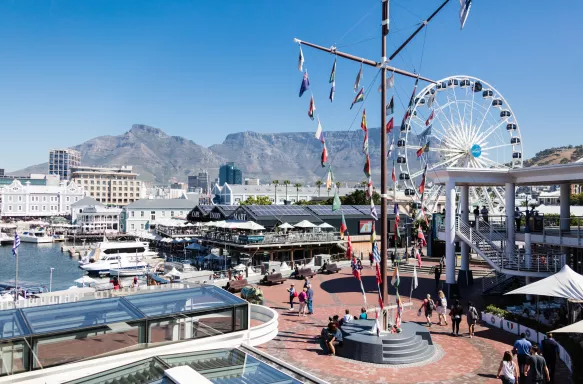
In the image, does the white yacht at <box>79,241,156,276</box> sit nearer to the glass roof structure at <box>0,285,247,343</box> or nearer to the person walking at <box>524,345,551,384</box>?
the glass roof structure at <box>0,285,247,343</box>

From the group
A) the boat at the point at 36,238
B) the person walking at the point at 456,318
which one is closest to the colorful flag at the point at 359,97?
the person walking at the point at 456,318

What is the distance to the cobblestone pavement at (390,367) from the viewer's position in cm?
1434

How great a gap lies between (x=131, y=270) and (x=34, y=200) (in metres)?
107

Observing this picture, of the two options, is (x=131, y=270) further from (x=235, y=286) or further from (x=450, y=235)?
(x=450, y=235)

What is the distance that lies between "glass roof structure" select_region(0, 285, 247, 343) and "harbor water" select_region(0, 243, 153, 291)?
127 ft

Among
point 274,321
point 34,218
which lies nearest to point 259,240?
point 274,321

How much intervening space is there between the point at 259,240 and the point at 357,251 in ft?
39.3

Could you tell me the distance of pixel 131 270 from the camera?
55062 millimetres

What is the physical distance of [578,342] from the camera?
1523 cm

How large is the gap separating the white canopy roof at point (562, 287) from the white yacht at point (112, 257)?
4605 cm

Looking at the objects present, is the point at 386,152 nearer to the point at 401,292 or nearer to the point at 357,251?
the point at 401,292

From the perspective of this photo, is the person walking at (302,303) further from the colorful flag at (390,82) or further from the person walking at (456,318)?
the colorful flag at (390,82)

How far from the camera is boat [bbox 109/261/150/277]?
176 ft

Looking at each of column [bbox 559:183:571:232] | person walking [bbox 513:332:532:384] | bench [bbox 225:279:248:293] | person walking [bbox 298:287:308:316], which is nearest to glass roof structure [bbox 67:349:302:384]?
person walking [bbox 513:332:532:384]
